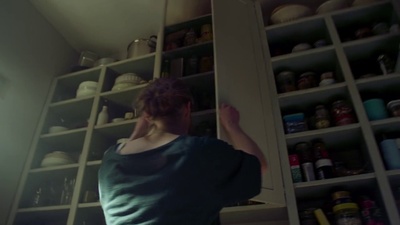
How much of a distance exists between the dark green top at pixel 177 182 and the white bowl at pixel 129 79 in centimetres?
97

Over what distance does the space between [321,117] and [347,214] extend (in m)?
0.38

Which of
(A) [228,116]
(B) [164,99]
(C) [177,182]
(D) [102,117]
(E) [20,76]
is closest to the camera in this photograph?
(C) [177,182]

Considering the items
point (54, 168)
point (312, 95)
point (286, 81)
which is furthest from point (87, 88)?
point (312, 95)

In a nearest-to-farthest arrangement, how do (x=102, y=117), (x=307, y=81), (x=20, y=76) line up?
(x=307, y=81)
(x=102, y=117)
(x=20, y=76)

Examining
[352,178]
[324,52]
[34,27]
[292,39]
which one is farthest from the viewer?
[34,27]

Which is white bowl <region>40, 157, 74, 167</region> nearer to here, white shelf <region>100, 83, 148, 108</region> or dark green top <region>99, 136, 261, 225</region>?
white shelf <region>100, 83, 148, 108</region>

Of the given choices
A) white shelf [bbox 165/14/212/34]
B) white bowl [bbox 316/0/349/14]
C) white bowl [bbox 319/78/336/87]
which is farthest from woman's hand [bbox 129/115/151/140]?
white bowl [bbox 316/0/349/14]

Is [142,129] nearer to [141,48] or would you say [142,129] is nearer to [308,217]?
A: [308,217]

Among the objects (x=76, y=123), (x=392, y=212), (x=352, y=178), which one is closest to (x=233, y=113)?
(x=352, y=178)

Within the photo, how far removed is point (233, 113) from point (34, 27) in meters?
1.41

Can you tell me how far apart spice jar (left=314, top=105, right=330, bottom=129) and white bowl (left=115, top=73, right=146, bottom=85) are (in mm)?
882

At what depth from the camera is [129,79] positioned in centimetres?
168

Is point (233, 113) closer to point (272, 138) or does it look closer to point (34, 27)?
point (272, 138)

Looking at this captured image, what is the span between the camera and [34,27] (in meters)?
1.85
